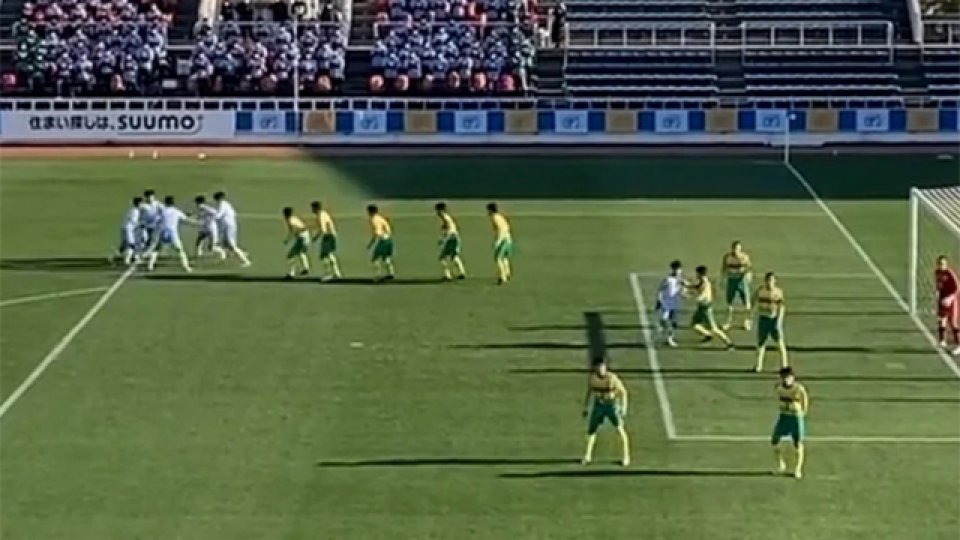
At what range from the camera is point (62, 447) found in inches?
1168

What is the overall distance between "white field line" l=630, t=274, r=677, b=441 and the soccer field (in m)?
0.07

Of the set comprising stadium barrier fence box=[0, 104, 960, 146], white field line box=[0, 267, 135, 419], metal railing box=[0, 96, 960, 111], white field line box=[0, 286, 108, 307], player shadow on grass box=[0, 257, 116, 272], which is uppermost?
metal railing box=[0, 96, 960, 111]

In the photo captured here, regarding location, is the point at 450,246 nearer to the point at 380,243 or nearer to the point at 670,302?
the point at 380,243

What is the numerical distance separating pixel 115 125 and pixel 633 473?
38168 mm

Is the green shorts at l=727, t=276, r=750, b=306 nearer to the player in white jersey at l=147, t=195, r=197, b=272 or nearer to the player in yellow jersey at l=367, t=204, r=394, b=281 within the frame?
the player in yellow jersey at l=367, t=204, r=394, b=281

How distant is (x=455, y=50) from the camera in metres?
67.8

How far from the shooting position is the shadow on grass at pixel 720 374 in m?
33.8

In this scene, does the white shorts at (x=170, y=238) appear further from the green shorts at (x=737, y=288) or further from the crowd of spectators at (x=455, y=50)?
the crowd of spectators at (x=455, y=50)

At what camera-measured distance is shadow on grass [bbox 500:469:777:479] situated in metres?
28.2

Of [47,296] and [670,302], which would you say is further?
[47,296]

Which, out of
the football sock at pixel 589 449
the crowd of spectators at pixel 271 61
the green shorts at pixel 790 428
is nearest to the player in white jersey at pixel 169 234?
the football sock at pixel 589 449

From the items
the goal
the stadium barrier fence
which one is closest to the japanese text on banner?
the stadium barrier fence

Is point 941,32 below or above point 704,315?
above

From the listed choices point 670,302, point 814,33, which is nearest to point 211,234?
point 670,302
